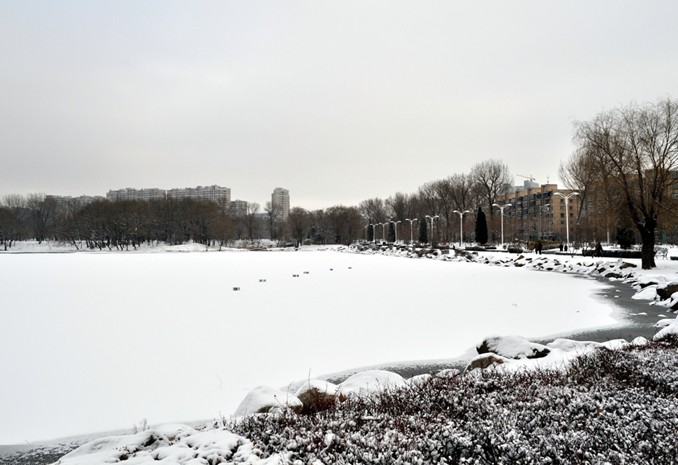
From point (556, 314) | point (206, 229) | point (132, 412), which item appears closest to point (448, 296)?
point (556, 314)

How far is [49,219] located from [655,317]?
12884 centimetres

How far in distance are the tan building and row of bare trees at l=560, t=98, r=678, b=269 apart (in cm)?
3686

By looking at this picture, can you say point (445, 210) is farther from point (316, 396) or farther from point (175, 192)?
point (175, 192)

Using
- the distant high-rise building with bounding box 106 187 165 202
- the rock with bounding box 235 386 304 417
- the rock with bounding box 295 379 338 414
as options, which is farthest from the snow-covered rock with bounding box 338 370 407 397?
the distant high-rise building with bounding box 106 187 165 202

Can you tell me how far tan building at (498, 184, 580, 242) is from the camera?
246ft

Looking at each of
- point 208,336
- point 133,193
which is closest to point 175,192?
point 133,193

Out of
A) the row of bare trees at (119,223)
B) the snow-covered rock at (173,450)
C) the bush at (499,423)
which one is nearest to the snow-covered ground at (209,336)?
the snow-covered rock at (173,450)

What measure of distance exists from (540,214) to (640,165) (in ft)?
217

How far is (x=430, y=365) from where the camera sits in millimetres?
7383

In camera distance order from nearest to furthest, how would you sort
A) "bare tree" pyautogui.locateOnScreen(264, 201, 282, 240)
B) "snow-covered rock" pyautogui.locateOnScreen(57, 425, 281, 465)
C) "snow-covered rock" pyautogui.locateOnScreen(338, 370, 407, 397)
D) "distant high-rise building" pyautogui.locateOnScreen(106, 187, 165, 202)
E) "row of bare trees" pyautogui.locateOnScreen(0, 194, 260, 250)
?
"snow-covered rock" pyautogui.locateOnScreen(57, 425, 281, 465)
"snow-covered rock" pyautogui.locateOnScreen(338, 370, 407, 397)
"row of bare trees" pyautogui.locateOnScreen(0, 194, 260, 250)
"bare tree" pyautogui.locateOnScreen(264, 201, 282, 240)
"distant high-rise building" pyautogui.locateOnScreen(106, 187, 165, 202)

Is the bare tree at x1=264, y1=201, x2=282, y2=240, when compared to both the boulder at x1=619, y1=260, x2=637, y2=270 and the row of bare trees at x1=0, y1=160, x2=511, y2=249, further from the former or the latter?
the boulder at x1=619, y1=260, x2=637, y2=270

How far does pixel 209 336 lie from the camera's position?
930 cm

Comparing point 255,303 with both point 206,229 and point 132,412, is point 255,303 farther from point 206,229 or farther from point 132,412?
point 206,229

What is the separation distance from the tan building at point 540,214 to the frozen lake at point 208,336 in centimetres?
5320
